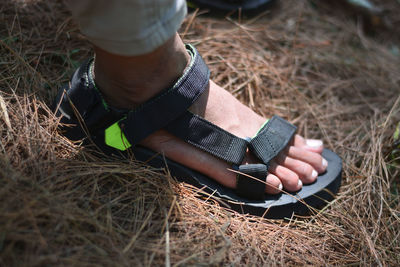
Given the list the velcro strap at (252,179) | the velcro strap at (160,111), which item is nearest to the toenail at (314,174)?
the velcro strap at (252,179)

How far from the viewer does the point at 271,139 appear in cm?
126

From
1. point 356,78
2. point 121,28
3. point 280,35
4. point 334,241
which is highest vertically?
point 121,28

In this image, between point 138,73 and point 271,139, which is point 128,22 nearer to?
point 138,73

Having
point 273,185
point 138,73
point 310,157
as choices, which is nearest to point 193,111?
point 138,73

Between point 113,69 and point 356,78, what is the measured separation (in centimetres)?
146

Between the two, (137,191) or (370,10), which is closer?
(137,191)

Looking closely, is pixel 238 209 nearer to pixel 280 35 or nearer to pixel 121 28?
pixel 121 28

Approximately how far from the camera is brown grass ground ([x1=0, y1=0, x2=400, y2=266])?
33.4 inches

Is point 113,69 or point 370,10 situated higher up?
point 113,69

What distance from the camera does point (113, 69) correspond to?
1053 millimetres

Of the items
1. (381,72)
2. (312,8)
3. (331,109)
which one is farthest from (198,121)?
(312,8)

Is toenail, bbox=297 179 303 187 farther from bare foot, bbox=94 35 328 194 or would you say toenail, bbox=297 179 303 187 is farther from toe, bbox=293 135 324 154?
toe, bbox=293 135 324 154

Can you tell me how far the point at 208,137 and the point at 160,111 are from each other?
7.5 inches

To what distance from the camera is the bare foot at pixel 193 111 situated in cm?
105
